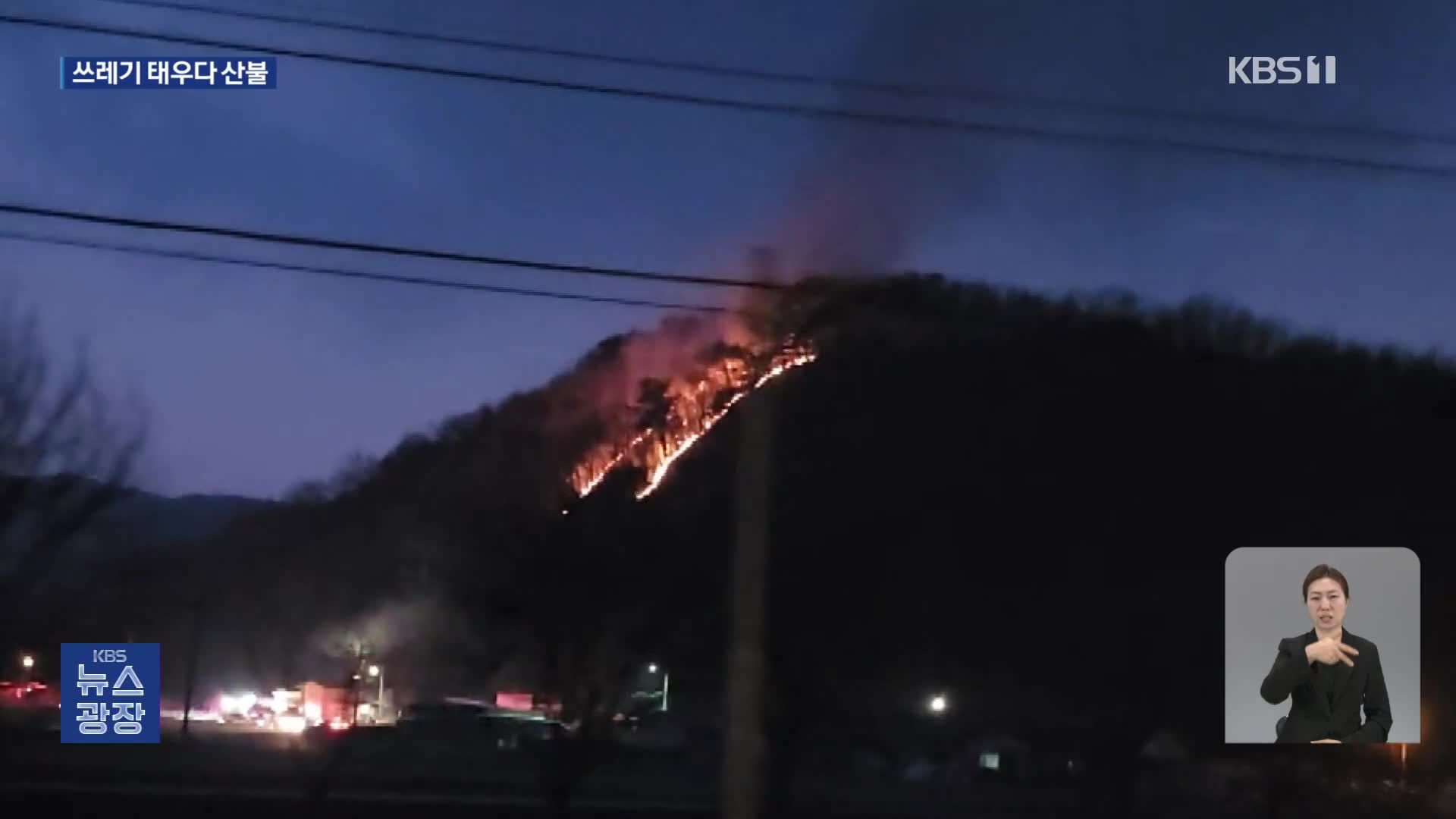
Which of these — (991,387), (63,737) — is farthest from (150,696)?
(991,387)

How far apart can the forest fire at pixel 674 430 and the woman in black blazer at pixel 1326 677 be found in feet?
14.8

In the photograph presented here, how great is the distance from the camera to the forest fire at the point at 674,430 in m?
14.4

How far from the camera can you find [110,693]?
12.4m

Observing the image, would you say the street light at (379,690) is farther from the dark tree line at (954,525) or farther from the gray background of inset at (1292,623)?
the gray background of inset at (1292,623)

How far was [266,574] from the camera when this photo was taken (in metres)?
18.0

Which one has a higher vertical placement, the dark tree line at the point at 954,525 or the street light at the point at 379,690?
the dark tree line at the point at 954,525

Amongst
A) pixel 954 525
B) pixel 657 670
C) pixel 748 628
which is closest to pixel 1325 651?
pixel 748 628

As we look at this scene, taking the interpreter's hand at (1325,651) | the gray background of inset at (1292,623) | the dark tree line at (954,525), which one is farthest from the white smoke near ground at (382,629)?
the interpreter's hand at (1325,651)

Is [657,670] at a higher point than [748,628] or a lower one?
lower

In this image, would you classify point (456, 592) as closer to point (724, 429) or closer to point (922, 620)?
point (724, 429)

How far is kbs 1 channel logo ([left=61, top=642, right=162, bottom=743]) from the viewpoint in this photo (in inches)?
479

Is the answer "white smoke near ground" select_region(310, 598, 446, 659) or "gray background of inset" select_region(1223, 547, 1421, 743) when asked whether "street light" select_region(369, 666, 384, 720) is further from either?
"gray background of inset" select_region(1223, 547, 1421, 743)

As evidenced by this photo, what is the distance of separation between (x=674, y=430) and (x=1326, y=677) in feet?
26.7

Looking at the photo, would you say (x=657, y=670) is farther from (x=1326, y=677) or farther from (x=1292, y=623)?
(x=1326, y=677)
